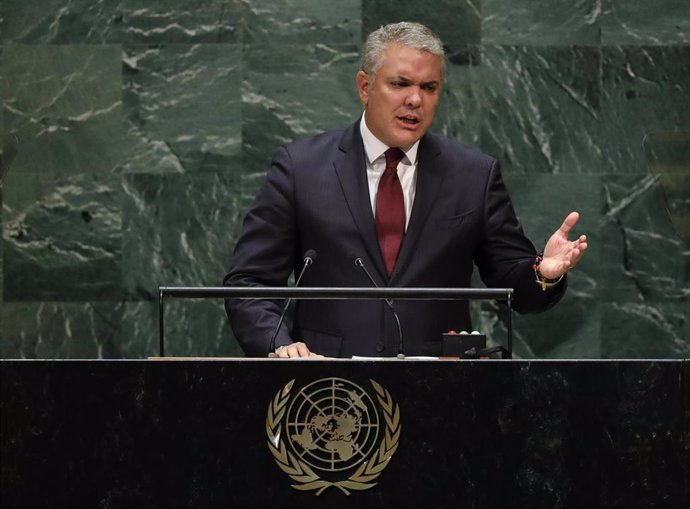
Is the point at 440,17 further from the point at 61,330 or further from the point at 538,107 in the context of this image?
the point at 61,330

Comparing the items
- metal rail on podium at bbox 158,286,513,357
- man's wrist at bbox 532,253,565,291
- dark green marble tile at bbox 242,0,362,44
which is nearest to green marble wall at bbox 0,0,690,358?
dark green marble tile at bbox 242,0,362,44

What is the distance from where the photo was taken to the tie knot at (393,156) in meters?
4.48

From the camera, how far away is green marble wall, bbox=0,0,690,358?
610cm

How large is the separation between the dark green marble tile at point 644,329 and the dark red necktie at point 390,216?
206 cm

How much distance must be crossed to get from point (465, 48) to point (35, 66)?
→ 200cm

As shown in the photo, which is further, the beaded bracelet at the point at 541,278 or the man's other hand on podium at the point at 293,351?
Result: the beaded bracelet at the point at 541,278

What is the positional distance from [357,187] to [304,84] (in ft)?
5.84

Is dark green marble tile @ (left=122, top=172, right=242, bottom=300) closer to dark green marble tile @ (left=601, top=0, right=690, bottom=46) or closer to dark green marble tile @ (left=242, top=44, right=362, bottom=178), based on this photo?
dark green marble tile @ (left=242, top=44, right=362, bottom=178)
